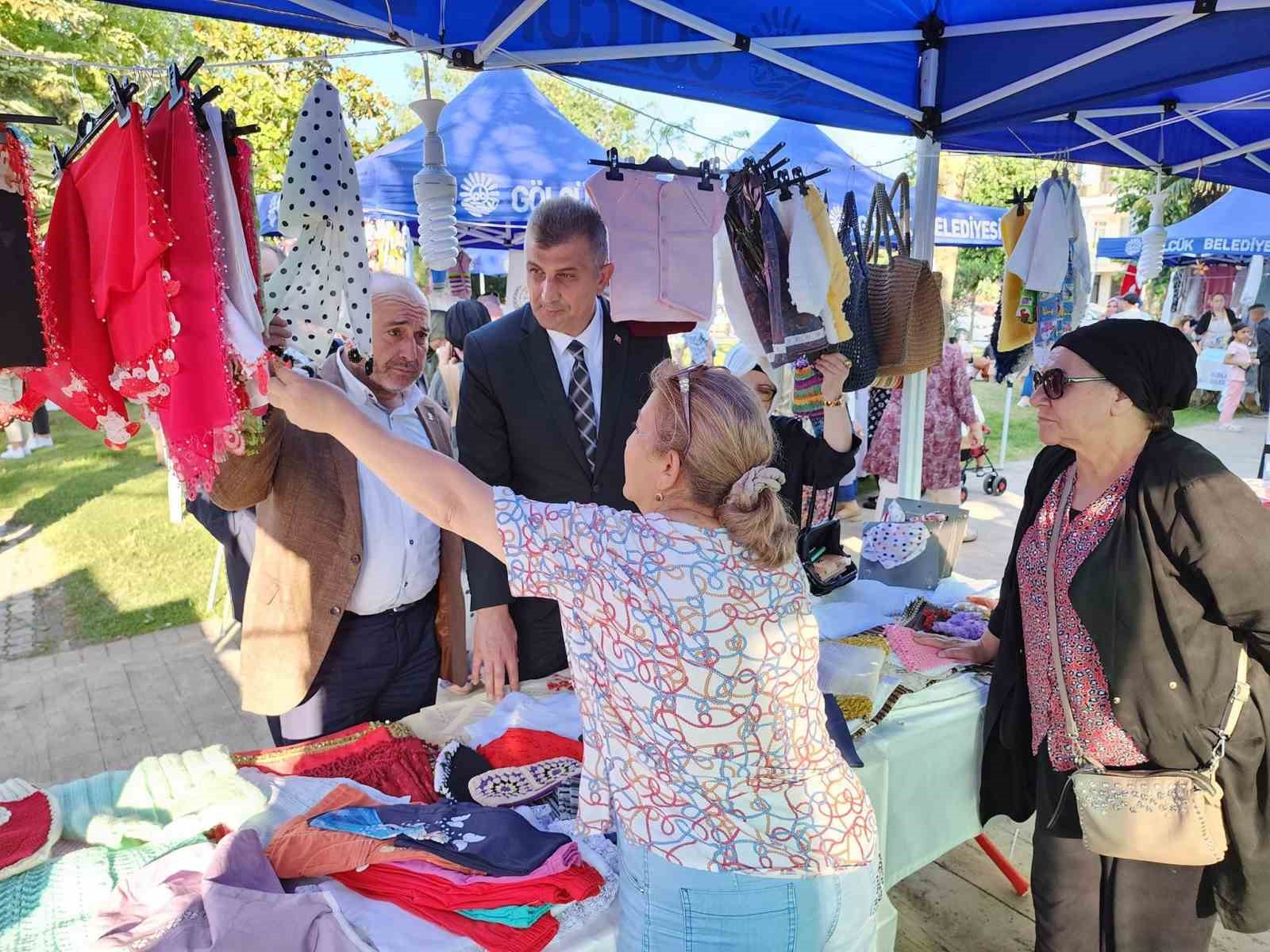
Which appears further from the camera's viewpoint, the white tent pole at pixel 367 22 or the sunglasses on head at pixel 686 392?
the white tent pole at pixel 367 22

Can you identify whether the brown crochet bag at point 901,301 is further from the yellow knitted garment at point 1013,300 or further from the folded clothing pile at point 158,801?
the folded clothing pile at point 158,801

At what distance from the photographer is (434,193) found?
2.88 meters

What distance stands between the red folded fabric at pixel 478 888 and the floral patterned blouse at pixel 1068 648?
1175mm

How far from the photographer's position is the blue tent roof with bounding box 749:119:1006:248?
745 centimetres

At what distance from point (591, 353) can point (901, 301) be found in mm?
1354

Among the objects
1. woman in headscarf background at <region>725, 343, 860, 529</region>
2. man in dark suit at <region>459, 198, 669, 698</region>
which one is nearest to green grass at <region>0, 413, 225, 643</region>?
man in dark suit at <region>459, 198, 669, 698</region>

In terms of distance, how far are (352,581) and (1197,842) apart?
2026 mm

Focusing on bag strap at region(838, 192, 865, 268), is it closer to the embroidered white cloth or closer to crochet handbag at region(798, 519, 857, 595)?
crochet handbag at region(798, 519, 857, 595)

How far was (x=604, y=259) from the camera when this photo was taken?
239 cm

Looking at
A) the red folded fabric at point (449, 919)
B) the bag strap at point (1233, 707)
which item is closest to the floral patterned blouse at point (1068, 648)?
the bag strap at point (1233, 707)

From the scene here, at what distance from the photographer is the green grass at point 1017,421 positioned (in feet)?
36.0

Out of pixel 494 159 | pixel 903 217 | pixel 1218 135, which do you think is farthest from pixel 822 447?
pixel 494 159

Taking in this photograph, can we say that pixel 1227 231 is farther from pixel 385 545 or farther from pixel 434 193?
pixel 385 545

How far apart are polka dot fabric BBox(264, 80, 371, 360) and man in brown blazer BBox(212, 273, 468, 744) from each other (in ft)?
2.42
